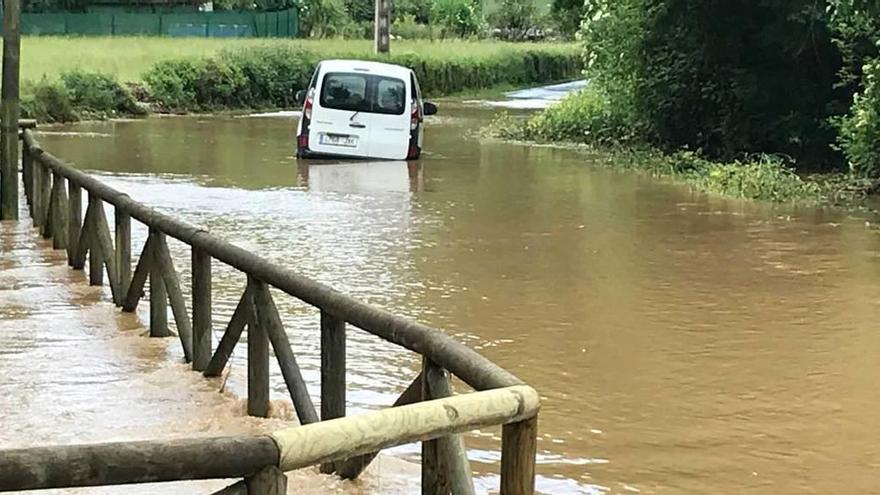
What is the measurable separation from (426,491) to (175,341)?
4266mm

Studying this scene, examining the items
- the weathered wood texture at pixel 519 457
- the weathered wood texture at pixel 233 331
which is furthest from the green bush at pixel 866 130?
the weathered wood texture at pixel 519 457

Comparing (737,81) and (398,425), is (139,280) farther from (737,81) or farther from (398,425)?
(737,81)

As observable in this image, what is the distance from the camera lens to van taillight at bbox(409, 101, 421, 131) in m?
20.3

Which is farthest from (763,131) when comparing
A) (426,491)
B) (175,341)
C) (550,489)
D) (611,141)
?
(426,491)

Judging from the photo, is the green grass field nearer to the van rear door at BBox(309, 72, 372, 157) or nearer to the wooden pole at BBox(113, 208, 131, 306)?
the van rear door at BBox(309, 72, 372, 157)

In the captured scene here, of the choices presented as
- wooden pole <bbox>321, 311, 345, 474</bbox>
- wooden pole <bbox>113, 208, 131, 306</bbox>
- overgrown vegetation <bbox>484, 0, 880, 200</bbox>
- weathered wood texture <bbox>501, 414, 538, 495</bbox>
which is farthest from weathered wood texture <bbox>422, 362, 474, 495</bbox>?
overgrown vegetation <bbox>484, 0, 880, 200</bbox>

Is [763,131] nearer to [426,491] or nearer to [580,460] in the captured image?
[580,460]

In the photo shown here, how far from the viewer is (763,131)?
21156 mm

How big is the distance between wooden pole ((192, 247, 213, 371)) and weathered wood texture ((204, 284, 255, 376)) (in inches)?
6.1

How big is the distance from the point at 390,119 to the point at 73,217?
9.88 metres

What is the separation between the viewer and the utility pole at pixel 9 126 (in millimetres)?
13000

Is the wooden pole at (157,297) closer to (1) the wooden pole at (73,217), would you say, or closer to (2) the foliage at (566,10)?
(1) the wooden pole at (73,217)

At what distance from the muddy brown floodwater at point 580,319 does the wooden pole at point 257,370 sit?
0.17 metres

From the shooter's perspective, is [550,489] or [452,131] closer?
[550,489]
